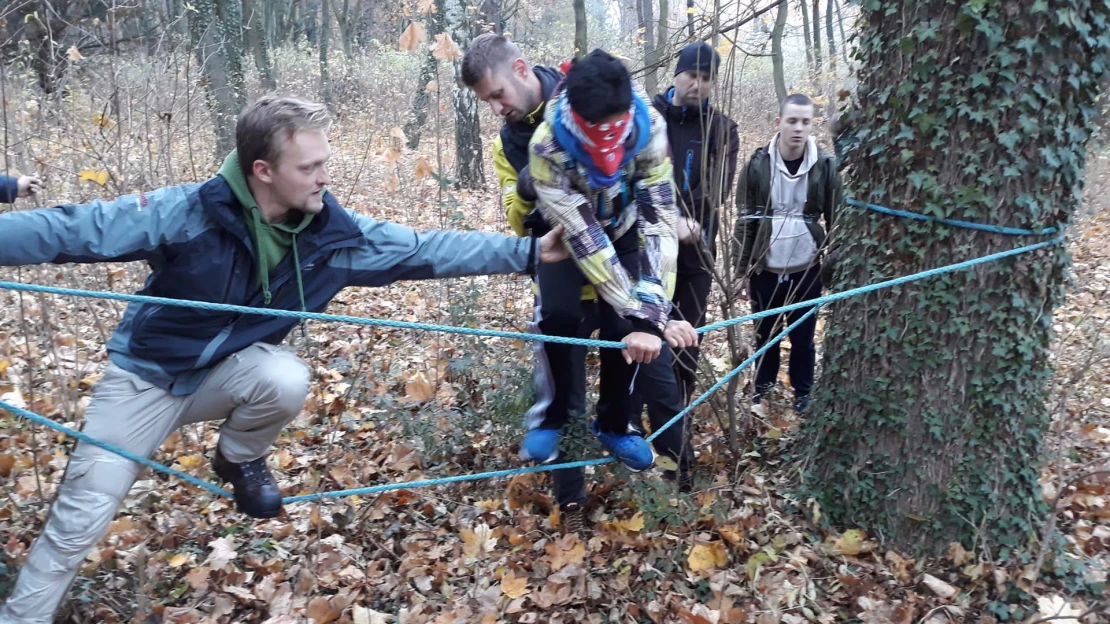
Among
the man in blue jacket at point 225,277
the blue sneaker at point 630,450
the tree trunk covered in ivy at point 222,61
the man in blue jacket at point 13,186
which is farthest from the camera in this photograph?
the tree trunk covered in ivy at point 222,61

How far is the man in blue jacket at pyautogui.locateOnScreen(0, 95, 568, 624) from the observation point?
2.27m

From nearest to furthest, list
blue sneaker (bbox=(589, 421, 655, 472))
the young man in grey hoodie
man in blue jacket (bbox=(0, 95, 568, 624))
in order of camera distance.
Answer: man in blue jacket (bbox=(0, 95, 568, 624)), blue sneaker (bbox=(589, 421, 655, 472)), the young man in grey hoodie

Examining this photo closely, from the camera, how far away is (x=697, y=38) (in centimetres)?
367

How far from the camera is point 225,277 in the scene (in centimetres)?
239

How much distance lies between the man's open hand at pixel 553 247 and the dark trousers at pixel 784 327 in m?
1.70

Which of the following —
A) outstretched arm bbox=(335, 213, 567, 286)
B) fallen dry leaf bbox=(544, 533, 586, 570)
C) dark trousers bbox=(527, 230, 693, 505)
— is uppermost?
outstretched arm bbox=(335, 213, 567, 286)

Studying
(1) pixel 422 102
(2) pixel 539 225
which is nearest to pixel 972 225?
(2) pixel 539 225

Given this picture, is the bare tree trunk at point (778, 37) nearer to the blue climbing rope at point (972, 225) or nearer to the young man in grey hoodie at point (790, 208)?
the young man in grey hoodie at point (790, 208)

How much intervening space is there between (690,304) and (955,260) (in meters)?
1.27

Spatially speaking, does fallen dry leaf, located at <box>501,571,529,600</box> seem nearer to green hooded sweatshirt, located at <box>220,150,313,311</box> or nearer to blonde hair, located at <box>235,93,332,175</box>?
green hooded sweatshirt, located at <box>220,150,313,311</box>

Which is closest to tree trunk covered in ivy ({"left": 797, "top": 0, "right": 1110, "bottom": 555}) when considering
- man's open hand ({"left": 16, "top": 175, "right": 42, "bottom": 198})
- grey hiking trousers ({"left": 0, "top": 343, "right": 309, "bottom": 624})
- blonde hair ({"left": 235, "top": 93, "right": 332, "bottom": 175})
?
blonde hair ({"left": 235, "top": 93, "right": 332, "bottom": 175})

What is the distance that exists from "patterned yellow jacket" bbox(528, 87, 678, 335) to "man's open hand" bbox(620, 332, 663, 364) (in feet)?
0.18

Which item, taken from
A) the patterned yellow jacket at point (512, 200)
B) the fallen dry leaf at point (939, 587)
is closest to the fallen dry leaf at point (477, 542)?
the patterned yellow jacket at point (512, 200)

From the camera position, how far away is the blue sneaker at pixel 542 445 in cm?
310
